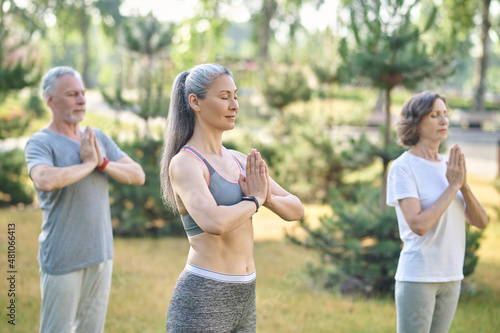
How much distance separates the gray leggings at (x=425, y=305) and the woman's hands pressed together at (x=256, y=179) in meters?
1.19

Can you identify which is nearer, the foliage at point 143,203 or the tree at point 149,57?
the foliage at point 143,203

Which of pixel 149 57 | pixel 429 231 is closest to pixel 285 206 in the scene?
pixel 429 231

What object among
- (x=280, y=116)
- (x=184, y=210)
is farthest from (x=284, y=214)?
(x=280, y=116)

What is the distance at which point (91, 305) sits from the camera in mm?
3271

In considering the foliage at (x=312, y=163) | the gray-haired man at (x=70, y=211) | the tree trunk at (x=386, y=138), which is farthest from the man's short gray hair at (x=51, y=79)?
the foliage at (x=312, y=163)

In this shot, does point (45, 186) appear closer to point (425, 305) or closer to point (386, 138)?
point (425, 305)

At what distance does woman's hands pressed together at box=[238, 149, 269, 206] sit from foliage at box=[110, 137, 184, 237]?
23.0 ft

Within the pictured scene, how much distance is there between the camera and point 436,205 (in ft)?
9.57

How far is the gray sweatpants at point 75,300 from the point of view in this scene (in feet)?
10.1

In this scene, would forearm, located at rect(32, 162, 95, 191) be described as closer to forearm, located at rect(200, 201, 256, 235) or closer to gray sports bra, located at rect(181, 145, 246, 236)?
gray sports bra, located at rect(181, 145, 246, 236)

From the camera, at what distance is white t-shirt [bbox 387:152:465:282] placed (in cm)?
295

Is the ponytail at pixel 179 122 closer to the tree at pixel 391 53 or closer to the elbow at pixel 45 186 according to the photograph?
the elbow at pixel 45 186

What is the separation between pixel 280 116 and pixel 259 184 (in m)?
13.1

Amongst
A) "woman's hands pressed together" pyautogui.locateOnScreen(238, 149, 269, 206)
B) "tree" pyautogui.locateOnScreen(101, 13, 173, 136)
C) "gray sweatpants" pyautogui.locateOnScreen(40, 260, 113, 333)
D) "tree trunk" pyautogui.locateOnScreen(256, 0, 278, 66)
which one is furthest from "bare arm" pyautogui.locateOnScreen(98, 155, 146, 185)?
"tree trunk" pyautogui.locateOnScreen(256, 0, 278, 66)
